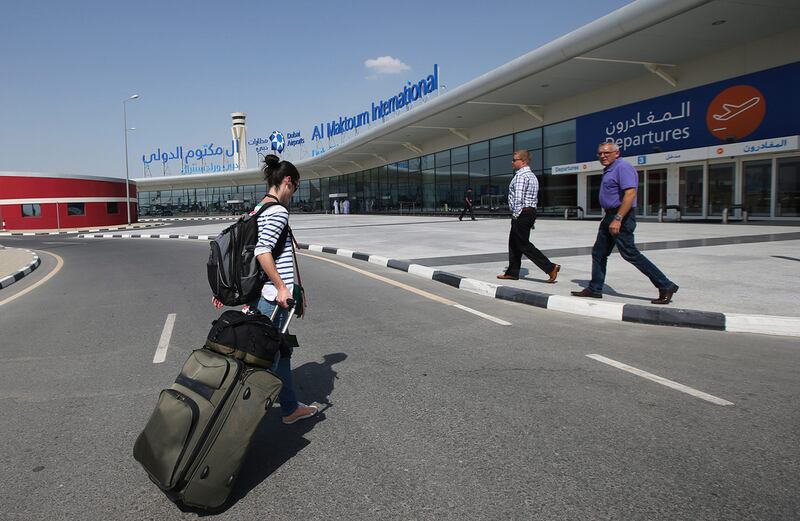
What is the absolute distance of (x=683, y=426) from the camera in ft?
11.2

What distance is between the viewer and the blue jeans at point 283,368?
341 cm

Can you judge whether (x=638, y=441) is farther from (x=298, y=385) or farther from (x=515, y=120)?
(x=515, y=120)

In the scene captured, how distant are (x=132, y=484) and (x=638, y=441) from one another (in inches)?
107

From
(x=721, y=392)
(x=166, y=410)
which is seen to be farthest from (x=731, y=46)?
(x=166, y=410)

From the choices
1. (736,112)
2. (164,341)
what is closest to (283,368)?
(164,341)

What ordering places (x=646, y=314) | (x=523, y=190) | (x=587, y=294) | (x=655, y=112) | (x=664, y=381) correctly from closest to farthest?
(x=664, y=381) < (x=646, y=314) < (x=587, y=294) < (x=523, y=190) < (x=655, y=112)

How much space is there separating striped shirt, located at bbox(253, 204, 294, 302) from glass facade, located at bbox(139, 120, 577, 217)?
20003 mm

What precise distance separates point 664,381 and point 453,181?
32974 millimetres

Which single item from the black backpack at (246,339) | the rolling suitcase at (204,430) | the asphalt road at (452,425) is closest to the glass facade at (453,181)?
the asphalt road at (452,425)

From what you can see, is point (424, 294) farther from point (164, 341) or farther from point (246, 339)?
point (246, 339)

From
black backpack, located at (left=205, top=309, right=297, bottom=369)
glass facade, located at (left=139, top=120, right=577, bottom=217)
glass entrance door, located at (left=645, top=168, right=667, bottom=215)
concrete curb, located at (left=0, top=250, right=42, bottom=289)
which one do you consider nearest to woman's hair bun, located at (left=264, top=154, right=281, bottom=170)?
black backpack, located at (left=205, top=309, right=297, bottom=369)

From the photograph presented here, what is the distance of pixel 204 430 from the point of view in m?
2.62

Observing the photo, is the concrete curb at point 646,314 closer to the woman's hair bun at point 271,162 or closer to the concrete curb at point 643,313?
the concrete curb at point 643,313

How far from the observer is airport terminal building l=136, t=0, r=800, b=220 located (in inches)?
676
